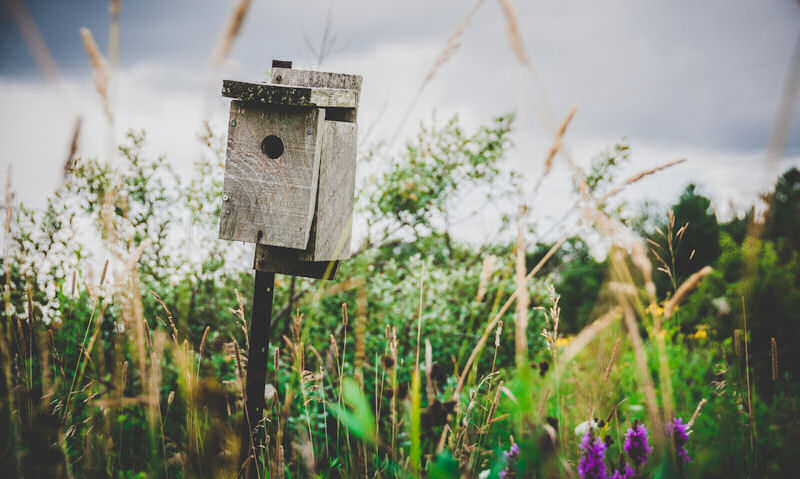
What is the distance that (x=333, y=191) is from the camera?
2057 millimetres

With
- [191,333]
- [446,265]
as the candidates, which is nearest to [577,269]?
[446,265]

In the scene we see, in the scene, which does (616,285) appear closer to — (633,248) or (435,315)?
(633,248)

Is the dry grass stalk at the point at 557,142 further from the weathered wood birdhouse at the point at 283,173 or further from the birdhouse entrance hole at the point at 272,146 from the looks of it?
the birdhouse entrance hole at the point at 272,146

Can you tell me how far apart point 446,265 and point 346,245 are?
8.33 feet

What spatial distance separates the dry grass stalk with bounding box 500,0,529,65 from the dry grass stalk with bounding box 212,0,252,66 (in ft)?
1.89

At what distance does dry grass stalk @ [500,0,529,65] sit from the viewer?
105cm

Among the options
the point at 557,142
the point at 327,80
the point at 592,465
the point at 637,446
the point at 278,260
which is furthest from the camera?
the point at 327,80

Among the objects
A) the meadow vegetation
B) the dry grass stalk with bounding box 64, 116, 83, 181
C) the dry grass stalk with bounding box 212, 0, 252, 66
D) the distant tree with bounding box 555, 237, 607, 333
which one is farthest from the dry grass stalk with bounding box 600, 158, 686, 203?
the distant tree with bounding box 555, 237, 607, 333

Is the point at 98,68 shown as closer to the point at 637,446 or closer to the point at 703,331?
the point at 637,446

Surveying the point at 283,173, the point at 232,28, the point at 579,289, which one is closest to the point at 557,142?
the point at 232,28

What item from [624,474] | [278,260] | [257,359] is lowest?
[624,474]

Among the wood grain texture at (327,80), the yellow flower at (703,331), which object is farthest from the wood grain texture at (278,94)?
the yellow flower at (703,331)

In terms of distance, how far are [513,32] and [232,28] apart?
630 mm

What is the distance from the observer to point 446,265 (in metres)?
4.80
